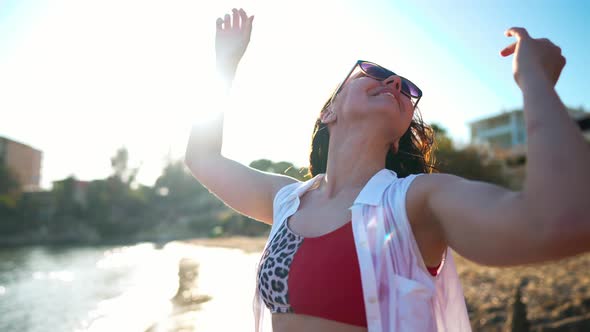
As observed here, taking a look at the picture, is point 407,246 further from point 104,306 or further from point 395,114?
point 104,306

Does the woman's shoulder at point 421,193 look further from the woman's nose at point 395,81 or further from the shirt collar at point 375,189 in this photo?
the woman's nose at point 395,81

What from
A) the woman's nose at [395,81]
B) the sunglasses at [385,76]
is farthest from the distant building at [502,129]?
the woman's nose at [395,81]

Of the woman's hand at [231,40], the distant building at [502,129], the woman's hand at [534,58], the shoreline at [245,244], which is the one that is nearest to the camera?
the woman's hand at [534,58]

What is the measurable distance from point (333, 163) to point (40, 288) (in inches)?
565

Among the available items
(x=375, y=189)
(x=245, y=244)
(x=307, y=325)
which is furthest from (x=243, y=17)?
(x=245, y=244)

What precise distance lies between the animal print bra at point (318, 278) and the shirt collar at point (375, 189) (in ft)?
0.29

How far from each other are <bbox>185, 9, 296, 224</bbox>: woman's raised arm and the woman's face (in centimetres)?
42

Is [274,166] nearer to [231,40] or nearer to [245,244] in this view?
[231,40]

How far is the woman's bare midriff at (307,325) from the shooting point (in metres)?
1.21

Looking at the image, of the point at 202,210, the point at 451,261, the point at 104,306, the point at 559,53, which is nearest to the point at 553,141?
the point at 559,53

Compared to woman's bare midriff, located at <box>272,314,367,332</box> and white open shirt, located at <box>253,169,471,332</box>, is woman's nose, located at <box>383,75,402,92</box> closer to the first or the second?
white open shirt, located at <box>253,169,471,332</box>

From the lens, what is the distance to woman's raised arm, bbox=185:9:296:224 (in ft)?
5.66

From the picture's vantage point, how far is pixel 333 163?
1.61 meters

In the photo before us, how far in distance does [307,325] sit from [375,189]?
446 millimetres
